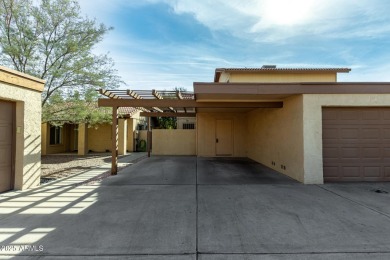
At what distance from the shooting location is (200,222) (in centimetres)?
429

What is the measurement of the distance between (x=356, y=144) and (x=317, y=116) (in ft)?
5.50

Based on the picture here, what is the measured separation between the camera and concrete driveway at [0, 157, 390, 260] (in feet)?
10.7

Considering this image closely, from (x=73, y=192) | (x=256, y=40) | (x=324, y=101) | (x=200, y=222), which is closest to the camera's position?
(x=200, y=222)

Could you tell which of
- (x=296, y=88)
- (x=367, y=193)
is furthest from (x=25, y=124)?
(x=367, y=193)

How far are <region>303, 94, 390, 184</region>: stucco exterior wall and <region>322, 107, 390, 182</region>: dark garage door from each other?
0.27 meters

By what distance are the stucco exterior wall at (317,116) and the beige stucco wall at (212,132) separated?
8.33 metres

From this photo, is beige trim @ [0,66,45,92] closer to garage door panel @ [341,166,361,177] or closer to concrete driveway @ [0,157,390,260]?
concrete driveway @ [0,157,390,260]

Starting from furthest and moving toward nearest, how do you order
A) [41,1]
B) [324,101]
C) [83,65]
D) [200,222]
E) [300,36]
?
[300,36] → [83,65] → [41,1] → [324,101] → [200,222]

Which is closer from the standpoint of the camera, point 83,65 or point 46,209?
point 46,209

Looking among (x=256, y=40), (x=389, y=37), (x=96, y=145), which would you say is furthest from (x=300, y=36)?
(x=96, y=145)

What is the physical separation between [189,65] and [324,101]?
14.4 m

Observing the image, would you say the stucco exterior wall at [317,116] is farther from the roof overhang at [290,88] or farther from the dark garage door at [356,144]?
the dark garage door at [356,144]

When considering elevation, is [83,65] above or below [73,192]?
above

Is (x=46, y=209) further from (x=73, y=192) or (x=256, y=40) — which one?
(x=256, y=40)
